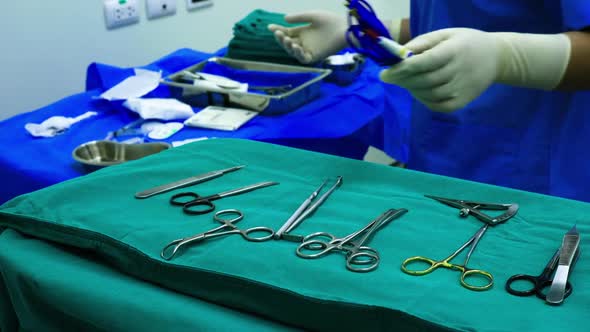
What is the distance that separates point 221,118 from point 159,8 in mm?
832

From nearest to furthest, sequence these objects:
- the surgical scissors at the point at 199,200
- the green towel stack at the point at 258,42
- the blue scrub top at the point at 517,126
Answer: the surgical scissors at the point at 199,200 < the blue scrub top at the point at 517,126 < the green towel stack at the point at 258,42

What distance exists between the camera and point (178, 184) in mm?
863

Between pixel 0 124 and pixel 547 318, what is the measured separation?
1.38 meters

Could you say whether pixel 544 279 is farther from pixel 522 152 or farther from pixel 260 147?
pixel 522 152

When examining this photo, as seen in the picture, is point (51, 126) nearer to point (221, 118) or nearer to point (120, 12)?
point (221, 118)

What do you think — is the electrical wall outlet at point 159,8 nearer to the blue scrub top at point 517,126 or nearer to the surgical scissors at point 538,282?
the blue scrub top at point 517,126

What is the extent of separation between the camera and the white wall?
1.78 meters

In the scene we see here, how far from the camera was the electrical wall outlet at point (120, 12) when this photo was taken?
78.1 inches

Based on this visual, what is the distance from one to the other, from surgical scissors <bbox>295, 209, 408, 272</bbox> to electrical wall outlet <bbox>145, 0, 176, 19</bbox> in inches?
62.8

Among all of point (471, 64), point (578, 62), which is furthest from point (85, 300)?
point (578, 62)

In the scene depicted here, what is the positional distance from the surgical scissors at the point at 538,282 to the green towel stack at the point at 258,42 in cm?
118

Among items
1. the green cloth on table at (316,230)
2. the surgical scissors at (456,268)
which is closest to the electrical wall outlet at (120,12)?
the green cloth on table at (316,230)

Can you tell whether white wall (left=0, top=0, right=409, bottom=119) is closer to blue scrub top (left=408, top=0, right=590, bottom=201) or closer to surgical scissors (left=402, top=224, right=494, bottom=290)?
blue scrub top (left=408, top=0, right=590, bottom=201)

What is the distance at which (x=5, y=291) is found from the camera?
760mm
